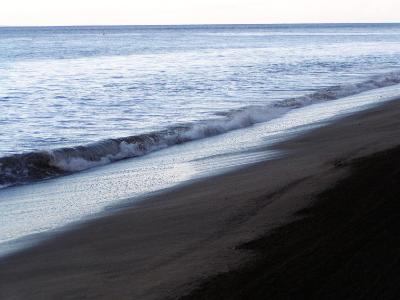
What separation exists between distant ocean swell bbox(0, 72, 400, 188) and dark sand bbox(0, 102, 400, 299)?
3469 mm

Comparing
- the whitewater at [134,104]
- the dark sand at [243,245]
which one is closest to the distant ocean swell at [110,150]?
the whitewater at [134,104]

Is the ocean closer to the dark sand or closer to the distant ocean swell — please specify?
the distant ocean swell

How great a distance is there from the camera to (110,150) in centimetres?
1305

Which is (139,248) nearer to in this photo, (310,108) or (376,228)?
(376,228)

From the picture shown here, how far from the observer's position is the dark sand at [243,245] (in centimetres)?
472

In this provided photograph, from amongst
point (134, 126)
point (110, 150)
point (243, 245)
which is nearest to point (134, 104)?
point (134, 126)

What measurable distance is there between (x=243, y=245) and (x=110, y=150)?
7.68 metres

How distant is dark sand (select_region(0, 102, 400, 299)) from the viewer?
4723 millimetres

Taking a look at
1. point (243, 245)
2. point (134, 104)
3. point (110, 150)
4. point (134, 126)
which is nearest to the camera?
point (243, 245)

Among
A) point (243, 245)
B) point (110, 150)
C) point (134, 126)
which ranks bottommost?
point (134, 126)

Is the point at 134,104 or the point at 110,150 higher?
the point at 110,150

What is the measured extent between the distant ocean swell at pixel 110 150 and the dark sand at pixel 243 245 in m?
3.47

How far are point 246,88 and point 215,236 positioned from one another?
19.9 meters

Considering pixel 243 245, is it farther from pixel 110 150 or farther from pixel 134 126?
pixel 134 126
